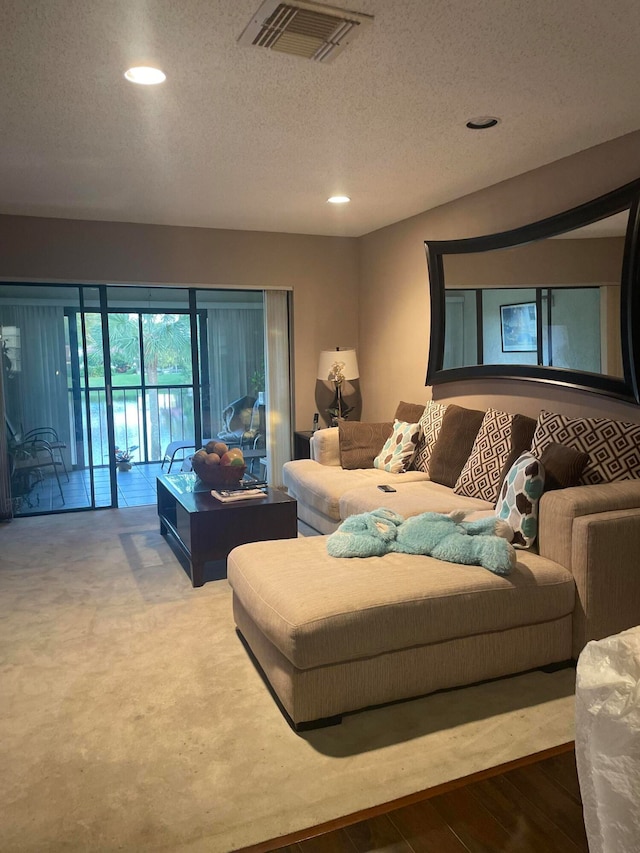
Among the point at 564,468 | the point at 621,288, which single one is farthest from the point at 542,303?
the point at 564,468

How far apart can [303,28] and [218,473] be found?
2742 millimetres

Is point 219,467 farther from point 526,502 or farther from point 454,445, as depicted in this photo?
point 526,502

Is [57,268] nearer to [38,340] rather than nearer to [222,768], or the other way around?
[38,340]

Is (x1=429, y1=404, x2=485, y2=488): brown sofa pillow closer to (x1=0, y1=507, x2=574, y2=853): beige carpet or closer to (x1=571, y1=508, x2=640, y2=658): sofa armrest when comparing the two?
(x1=571, y1=508, x2=640, y2=658): sofa armrest

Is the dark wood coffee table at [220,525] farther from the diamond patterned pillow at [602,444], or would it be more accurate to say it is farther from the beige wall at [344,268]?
the beige wall at [344,268]

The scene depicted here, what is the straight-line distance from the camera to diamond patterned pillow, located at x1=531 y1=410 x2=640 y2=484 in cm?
323

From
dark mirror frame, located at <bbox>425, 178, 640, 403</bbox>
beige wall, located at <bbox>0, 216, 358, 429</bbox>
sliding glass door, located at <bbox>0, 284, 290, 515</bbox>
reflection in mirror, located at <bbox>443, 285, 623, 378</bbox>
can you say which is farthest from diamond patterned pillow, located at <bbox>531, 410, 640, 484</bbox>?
sliding glass door, located at <bbox>0, 284, 290, 515</bbox>

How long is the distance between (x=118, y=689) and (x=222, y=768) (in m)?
0.72

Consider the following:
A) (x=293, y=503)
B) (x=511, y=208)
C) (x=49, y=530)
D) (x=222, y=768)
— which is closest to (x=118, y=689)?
(x=222, y=768)

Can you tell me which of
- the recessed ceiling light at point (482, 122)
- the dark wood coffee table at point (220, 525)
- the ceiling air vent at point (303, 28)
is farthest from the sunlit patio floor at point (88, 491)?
the ceiling air vent at point (303, 28)

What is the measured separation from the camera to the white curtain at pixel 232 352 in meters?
6.20

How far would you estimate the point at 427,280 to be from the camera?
5.29 meters

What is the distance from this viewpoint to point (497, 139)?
3.54 meters

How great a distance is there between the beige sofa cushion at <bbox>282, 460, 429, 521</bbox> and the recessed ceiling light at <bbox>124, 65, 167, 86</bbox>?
256 centimetres
